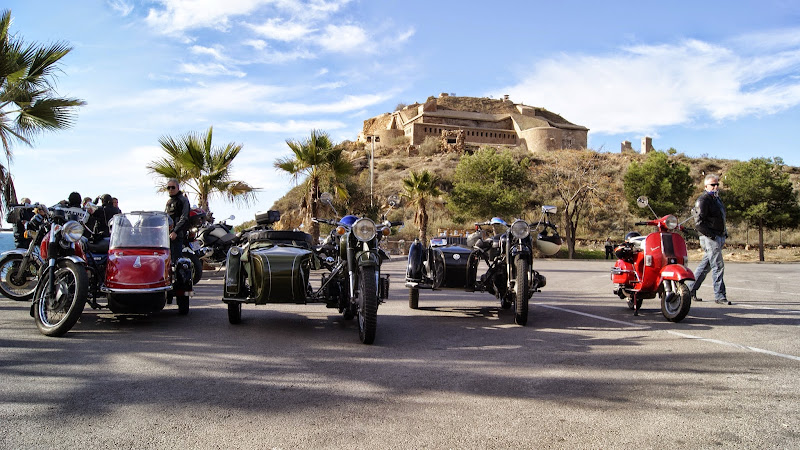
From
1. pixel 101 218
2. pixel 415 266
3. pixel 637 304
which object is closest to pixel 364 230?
pixel 415 266

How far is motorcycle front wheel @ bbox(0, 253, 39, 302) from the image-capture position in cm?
854

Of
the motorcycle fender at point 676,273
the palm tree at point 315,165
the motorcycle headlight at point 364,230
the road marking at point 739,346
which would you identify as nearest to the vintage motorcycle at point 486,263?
the motorcycle fender at point 676,273

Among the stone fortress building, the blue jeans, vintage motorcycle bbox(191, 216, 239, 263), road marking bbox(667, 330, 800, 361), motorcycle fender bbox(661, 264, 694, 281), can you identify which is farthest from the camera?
the stone fortress building

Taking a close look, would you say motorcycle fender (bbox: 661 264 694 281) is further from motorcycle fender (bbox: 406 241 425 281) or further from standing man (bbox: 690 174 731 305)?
motorcycle fender (bbox: 406 241 425 281)

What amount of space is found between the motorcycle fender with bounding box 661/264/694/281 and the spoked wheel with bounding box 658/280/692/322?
0.34 feet

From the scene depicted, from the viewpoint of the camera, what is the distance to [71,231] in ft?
21.1

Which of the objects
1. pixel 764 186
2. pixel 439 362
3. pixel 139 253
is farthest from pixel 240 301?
pixel 764 186

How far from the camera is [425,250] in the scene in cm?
891

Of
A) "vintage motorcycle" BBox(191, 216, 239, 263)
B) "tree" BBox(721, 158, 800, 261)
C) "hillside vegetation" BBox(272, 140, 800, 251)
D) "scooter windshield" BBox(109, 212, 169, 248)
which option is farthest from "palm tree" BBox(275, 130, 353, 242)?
"tree" BBox(721, 158, 800, 261)

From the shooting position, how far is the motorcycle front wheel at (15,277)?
854cm

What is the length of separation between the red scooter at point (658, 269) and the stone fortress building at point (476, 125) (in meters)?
71.2

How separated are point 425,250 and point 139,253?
13.4 ft

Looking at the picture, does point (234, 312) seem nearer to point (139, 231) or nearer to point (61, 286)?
point (139, 231)

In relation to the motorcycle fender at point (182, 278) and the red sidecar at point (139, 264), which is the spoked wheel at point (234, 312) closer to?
the red sidecar at point (139, 264)
